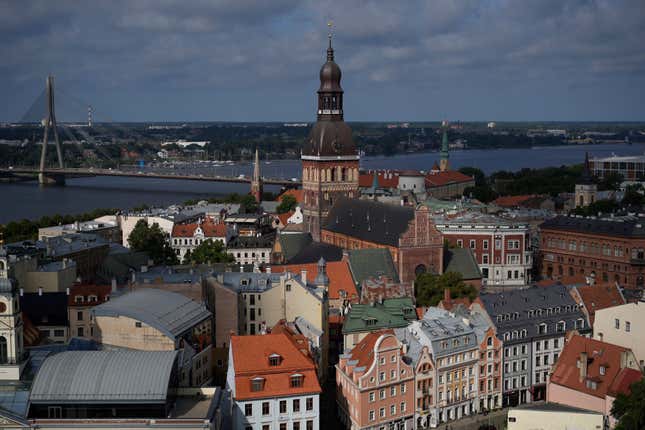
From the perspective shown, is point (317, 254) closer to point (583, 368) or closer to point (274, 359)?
point (274, 359)

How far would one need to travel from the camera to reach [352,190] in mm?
60469

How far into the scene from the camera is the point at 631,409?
28.2 metres

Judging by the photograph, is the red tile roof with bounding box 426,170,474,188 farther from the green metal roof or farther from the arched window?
the arched window

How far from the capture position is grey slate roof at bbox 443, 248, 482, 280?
5200 cm

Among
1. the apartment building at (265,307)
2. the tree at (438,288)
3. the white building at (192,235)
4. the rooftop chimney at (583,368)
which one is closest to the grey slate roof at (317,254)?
the tree at (438,288)

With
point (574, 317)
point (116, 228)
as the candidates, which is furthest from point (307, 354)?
point (116, 228)

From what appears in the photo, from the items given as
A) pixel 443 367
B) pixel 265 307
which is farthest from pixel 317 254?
pixel 443 367

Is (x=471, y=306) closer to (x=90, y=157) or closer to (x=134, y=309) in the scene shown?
(x=134, y=309)

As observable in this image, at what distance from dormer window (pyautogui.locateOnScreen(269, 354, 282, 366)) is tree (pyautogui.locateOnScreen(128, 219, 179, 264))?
3068 cm

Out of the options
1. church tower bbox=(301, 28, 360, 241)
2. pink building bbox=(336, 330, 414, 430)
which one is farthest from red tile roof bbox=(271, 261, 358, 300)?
church tower bbox=(301, 28, 360, 241)

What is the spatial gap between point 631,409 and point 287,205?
2552 inches

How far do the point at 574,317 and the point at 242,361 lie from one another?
16.8 m

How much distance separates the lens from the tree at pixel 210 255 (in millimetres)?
60094

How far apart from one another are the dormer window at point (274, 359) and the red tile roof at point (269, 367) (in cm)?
Result: 8
